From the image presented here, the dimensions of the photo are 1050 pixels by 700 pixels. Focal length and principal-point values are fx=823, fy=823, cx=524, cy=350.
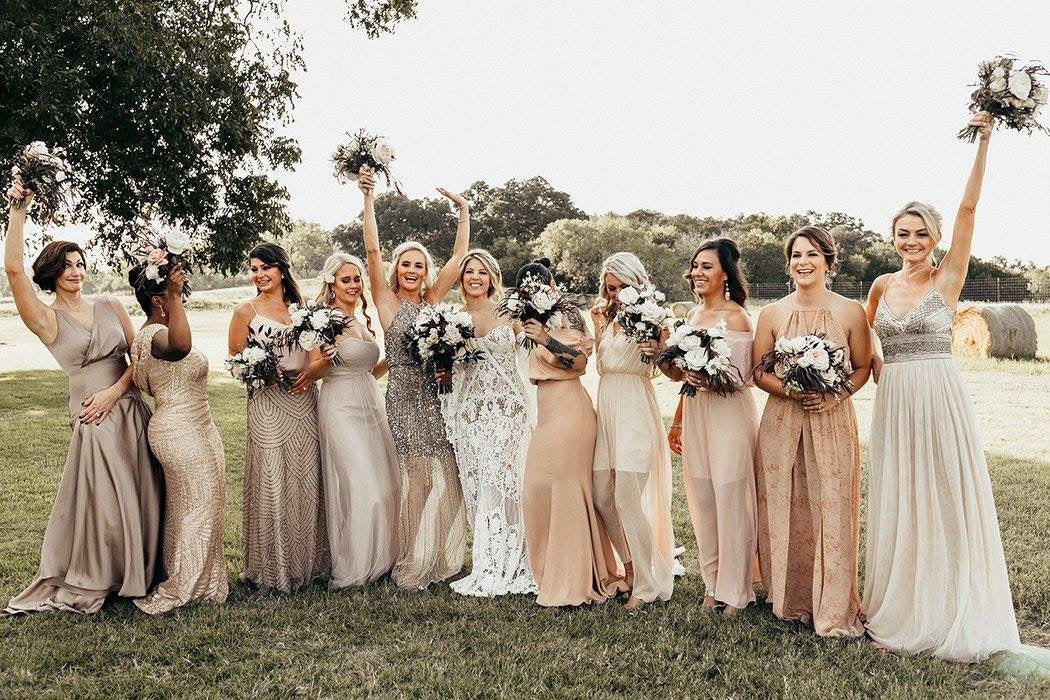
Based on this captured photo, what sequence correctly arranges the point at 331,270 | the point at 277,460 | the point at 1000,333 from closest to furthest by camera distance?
1. the point at 277,460
2. the point at 331,270
3. the point at 1000,333

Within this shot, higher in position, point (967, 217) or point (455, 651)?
point (967, 217)

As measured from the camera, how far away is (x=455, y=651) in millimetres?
5539

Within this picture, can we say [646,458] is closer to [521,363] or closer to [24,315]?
[521,363]

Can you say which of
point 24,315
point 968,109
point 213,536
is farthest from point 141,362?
point 968,109

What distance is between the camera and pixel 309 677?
5.20 m

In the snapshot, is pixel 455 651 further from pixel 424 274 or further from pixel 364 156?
pixel 364 156

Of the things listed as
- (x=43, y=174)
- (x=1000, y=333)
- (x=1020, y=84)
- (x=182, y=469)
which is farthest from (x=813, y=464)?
(x=1000, y=333)

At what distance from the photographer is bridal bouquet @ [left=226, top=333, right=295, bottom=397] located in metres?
6.50

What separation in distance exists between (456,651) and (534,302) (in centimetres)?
253

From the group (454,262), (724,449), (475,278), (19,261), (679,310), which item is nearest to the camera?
(19,261)

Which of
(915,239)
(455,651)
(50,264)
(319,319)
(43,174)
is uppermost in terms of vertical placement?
(43,174)

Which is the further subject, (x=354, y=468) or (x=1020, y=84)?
(x=354, y=468)

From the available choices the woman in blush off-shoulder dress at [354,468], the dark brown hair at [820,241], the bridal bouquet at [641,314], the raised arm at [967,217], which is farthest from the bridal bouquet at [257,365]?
the raised arm at [967,217]

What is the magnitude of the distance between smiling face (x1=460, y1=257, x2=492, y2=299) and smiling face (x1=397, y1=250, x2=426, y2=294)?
0.43m
